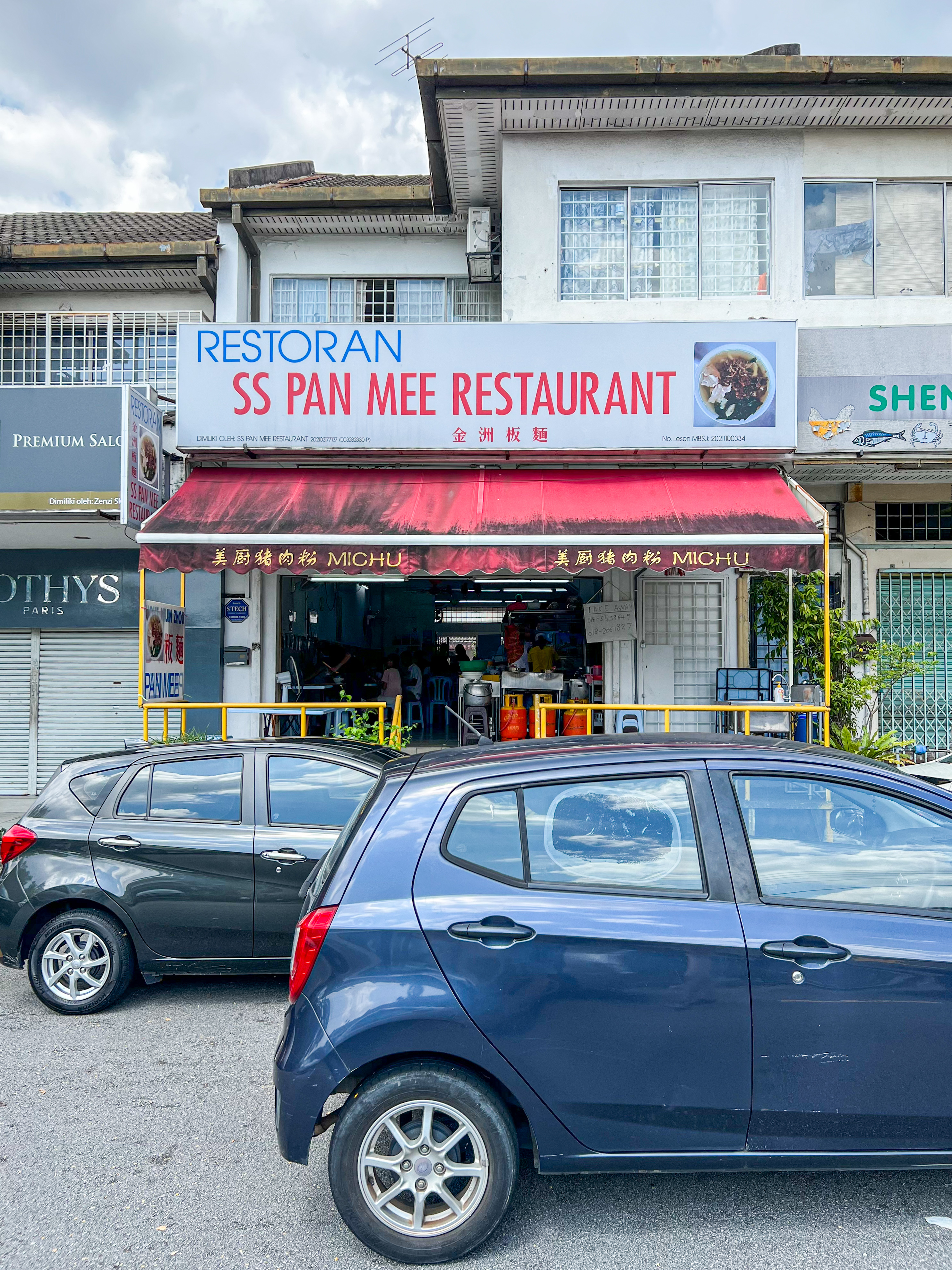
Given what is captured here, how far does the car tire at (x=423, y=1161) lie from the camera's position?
113 inches

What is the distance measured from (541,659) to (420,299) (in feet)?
17.4

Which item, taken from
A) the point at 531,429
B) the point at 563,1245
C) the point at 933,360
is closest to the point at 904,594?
the point at 933,360

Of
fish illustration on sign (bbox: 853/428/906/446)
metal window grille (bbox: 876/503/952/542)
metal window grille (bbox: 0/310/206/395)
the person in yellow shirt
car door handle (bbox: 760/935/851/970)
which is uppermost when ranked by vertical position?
metal window grille (bbox: 0/310/206/395)

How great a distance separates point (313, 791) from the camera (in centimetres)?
546

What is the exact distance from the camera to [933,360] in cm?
947

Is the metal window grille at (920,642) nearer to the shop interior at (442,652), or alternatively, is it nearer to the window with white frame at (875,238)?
the window with white frame at (875,238)

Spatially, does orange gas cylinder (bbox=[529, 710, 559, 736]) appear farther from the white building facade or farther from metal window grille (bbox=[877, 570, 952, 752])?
metal window grille (bbox=[877, 570, 952, 752])

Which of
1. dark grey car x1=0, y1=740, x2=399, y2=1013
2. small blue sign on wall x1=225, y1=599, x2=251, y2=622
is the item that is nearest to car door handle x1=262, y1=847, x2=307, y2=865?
dark grey car x1=0, y1=740, x2=399, y2=1013

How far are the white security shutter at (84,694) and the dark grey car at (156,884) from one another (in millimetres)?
6563

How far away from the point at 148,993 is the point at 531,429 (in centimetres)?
660

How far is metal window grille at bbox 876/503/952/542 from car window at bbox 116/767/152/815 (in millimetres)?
9782

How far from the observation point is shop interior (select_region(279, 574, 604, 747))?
448 inches

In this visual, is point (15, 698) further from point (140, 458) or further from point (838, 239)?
point (838, 239)

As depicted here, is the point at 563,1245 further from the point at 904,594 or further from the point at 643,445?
the point at 904,594
